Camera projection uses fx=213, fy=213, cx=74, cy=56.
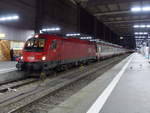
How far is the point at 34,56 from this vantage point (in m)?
12.3

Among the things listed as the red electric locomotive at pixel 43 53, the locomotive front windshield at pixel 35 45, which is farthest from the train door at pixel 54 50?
the locomotive front windshield at pixel 35 45

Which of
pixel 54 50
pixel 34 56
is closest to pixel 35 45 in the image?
pixel 34 56

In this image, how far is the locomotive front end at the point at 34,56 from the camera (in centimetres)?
1216

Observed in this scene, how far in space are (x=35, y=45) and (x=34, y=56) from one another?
34.7 inches

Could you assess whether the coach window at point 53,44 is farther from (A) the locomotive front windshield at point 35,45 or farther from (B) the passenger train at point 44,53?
(A) the locomotive front windshield at point 35,45

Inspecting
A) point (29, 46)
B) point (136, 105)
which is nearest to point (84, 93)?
point (136, 105)

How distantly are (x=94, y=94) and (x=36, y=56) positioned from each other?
18.0 feet

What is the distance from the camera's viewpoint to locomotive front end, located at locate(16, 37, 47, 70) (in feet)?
39.9

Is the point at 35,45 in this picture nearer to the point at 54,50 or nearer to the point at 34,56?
the point at 34,56

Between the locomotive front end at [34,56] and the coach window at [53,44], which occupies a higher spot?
the coach window at [53,44]

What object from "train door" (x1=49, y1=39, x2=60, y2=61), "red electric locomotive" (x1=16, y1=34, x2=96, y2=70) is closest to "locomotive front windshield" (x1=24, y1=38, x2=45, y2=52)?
"red electric locomotive" (x1=16, y1=34, x2=96, y2=70)

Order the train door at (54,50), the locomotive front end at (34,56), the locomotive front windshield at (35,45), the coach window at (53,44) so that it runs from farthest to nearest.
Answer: the coach window at (53,44), the train door at (54,50), the locomotive front windshield at (35,45), the locomotive front end at (34,56)

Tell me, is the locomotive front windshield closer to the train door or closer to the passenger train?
the passenger train

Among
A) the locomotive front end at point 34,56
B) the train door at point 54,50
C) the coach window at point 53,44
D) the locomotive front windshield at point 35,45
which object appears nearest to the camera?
the locomotive front end at point 34,56
